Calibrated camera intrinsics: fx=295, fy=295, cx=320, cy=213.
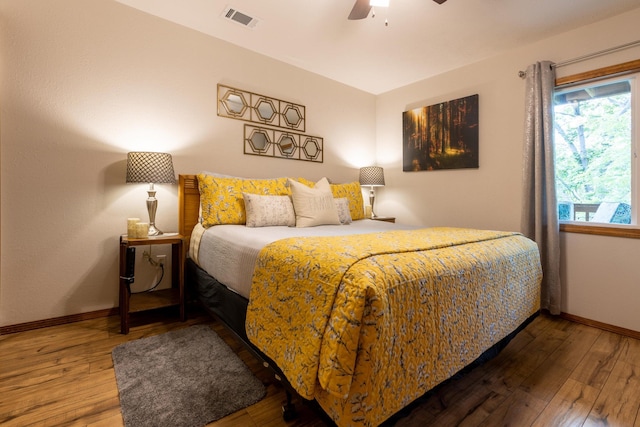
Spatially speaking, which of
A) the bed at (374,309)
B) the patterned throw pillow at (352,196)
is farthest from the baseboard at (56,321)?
the patterned throw pillow at (352,196)

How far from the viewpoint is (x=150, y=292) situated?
8.12 ft

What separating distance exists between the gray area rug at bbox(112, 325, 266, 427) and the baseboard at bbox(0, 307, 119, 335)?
25.4 inches

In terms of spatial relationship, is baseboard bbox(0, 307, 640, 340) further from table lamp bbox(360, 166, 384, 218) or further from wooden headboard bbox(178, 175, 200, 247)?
table lamp bbox(360, 166, 384, 218)

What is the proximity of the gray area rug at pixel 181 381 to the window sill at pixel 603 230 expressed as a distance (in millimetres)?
2726

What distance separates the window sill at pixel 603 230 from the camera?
2219mm

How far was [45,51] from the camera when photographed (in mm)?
2090

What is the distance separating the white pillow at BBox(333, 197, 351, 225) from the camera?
9.10 ft

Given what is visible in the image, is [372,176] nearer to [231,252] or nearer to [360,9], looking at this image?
[360,9]

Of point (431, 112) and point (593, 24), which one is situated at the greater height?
point (593, 24)

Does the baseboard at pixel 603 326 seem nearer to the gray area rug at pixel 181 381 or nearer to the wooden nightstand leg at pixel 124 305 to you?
the gray area rug at pixel 181 381

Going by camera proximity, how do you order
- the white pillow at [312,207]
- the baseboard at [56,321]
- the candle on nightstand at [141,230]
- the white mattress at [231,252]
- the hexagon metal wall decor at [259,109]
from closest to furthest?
the white mattress at [231,252]
the baseboard at [56,321]
the candle on nightstand at [141,230]
the white pillow at [312,207]
the hexagon metal wall decor at [259,109]

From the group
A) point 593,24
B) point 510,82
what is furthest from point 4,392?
point 593,24

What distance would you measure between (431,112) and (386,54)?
0.90m

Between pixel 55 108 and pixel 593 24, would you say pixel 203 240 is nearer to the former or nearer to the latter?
pixel 55 108
